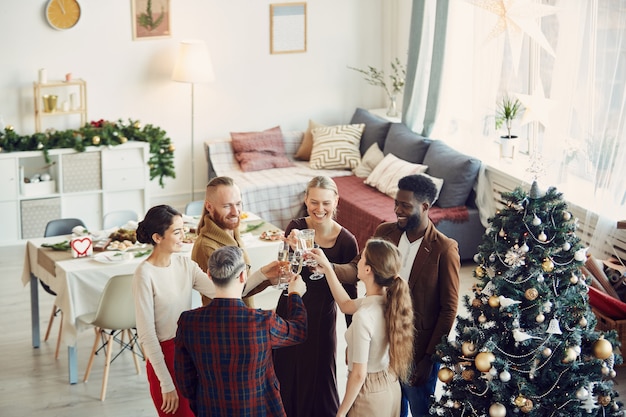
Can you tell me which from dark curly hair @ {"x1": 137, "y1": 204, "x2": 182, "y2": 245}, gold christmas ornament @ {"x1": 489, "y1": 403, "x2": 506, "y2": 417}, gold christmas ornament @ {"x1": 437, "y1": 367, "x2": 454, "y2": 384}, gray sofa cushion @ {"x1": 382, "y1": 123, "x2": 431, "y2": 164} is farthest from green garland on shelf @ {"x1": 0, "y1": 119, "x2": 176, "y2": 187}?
gold christmas ornament @ {"x1": 489, "y1": 403, "x2": 506, "y2": 417}

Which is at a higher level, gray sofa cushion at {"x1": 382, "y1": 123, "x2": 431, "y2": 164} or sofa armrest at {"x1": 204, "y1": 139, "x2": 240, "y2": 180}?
gray sofa cushion at {"x1": 382, "y1": 123, "x2": 431, "y2": 164}

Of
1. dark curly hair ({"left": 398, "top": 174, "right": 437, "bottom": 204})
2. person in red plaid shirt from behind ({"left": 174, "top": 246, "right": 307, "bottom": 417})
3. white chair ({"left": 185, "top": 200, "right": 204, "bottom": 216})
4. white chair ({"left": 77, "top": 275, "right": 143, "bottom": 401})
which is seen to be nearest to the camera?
person in red plaid shirt from behind ({"left": 174, "top": 246, "right": 307, "bottom": 417})

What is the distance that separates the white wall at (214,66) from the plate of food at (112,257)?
3.12 m

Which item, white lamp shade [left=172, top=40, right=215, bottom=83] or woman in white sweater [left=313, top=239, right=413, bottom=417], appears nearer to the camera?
woman in white sweater [left=313, top=239, right=413, bottom=417]

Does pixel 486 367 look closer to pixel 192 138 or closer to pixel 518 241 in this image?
pixel 518 241

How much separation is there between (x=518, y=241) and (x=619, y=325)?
6.04 feet

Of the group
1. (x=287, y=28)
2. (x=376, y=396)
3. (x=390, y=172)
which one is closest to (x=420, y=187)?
(x=376, y=396)

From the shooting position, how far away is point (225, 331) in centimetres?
319

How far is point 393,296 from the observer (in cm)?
351

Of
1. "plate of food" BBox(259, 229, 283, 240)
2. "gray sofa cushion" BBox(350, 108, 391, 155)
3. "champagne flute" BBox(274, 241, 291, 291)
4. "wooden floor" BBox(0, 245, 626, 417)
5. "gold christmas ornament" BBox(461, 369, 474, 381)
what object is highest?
"gray sofa cushion" BBox(350, 108, 391, 155)

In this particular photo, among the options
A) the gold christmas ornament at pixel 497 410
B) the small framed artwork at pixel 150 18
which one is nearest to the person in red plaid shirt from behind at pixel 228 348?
the gold christmas ornament at pixel 497 410

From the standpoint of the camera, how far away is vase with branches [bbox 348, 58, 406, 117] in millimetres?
9070

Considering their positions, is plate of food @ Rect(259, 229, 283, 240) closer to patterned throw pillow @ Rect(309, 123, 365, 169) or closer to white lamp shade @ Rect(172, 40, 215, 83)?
patterned throw pillow @ Rect(309, 123, 365, 169)

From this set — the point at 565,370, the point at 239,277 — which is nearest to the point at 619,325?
the point at 565,370
